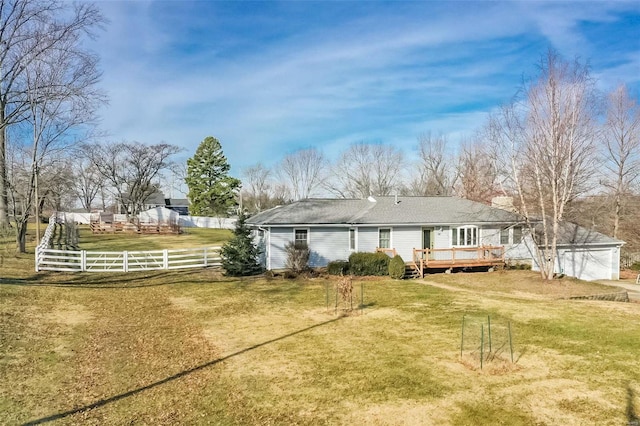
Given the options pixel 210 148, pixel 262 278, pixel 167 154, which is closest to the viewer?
pixel 262 278

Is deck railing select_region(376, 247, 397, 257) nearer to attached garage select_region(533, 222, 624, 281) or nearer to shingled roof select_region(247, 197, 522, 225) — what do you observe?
shingled roof select_region(247, 197, 522, 225)

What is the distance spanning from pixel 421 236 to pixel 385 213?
2517 millimetres

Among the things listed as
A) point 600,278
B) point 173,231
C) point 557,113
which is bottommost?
point 600,278

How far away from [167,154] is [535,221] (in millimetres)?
47997

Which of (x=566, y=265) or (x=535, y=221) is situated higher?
(x=535, y=221)

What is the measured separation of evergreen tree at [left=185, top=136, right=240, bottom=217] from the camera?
6384 cm

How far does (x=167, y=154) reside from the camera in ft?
192

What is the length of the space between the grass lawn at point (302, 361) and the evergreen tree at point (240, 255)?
4.77 meters

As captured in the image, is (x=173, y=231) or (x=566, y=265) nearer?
(x=566, y=265)

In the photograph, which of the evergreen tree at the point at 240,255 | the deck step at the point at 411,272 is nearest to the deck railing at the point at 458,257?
the deck step at the point at 411,272

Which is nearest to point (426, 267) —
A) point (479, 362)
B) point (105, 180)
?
point (479, 362)

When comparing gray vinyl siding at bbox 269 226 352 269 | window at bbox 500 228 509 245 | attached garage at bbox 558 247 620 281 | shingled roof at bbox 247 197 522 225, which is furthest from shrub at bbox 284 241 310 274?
attached garage at bbox 558 247 620 281

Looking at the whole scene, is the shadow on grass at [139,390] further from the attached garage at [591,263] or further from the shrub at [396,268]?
the attached garage at [591,263]

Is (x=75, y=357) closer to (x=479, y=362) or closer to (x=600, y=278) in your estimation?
(x=479, y=362)
